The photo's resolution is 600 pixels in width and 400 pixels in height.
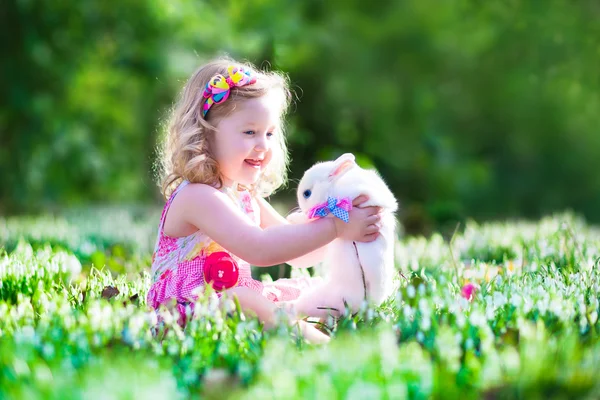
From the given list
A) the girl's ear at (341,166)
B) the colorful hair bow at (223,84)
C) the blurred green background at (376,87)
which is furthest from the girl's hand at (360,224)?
the blurred green background at (376,87)

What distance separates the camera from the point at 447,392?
5.74 feet

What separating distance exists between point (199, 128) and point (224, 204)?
44 centimetres

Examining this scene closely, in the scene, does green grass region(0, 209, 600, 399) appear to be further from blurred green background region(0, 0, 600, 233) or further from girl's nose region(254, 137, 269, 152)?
blurred green background region(0, 0, 600, 233)

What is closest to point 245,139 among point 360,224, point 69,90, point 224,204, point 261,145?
point 261,145

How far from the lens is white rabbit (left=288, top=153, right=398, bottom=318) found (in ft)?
9.78

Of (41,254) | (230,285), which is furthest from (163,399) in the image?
(41,254)

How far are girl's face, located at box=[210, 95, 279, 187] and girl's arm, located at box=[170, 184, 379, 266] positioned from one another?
0.20 m

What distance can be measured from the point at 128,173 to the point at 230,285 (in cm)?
1556

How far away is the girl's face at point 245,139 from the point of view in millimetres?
3295

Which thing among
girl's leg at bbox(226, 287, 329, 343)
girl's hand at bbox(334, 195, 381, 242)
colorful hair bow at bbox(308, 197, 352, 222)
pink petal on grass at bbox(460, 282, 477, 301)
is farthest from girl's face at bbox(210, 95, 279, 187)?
pink petal on grass at bbox(460, 282, 477, 301)

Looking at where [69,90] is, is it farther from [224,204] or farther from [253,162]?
[224,204]

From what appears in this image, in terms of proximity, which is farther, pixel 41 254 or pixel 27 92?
pixel 27 92

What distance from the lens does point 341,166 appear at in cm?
313

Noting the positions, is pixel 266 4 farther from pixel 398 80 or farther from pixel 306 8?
pixel 398 80
